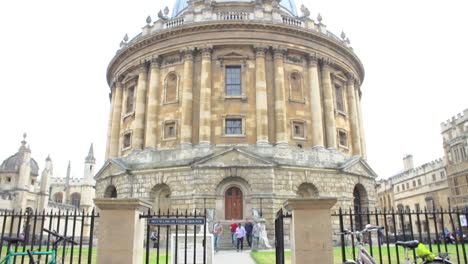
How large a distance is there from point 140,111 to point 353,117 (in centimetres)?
1836

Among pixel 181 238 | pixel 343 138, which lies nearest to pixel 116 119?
pixel 343 138

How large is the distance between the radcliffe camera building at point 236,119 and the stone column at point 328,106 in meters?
0.08

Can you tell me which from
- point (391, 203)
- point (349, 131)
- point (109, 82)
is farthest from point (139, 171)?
point (391, 203)

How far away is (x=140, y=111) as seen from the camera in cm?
3089

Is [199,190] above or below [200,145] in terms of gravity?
below

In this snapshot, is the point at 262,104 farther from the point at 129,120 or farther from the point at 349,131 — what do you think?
the point at 129,120

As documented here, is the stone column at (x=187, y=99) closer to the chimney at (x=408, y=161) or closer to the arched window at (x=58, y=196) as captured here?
the chimney at (x=408, y=161)

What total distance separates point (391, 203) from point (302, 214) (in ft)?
230

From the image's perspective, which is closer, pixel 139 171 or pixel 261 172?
pixel 261 172

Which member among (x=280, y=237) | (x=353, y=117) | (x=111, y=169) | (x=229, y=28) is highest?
(x=229, y=28)

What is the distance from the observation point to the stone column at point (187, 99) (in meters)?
27.6

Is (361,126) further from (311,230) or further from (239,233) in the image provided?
(311,230)

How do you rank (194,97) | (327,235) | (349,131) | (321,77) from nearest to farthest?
(327,235), (194,97), (321,77), (349,131)

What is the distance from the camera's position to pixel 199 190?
25.0 m
